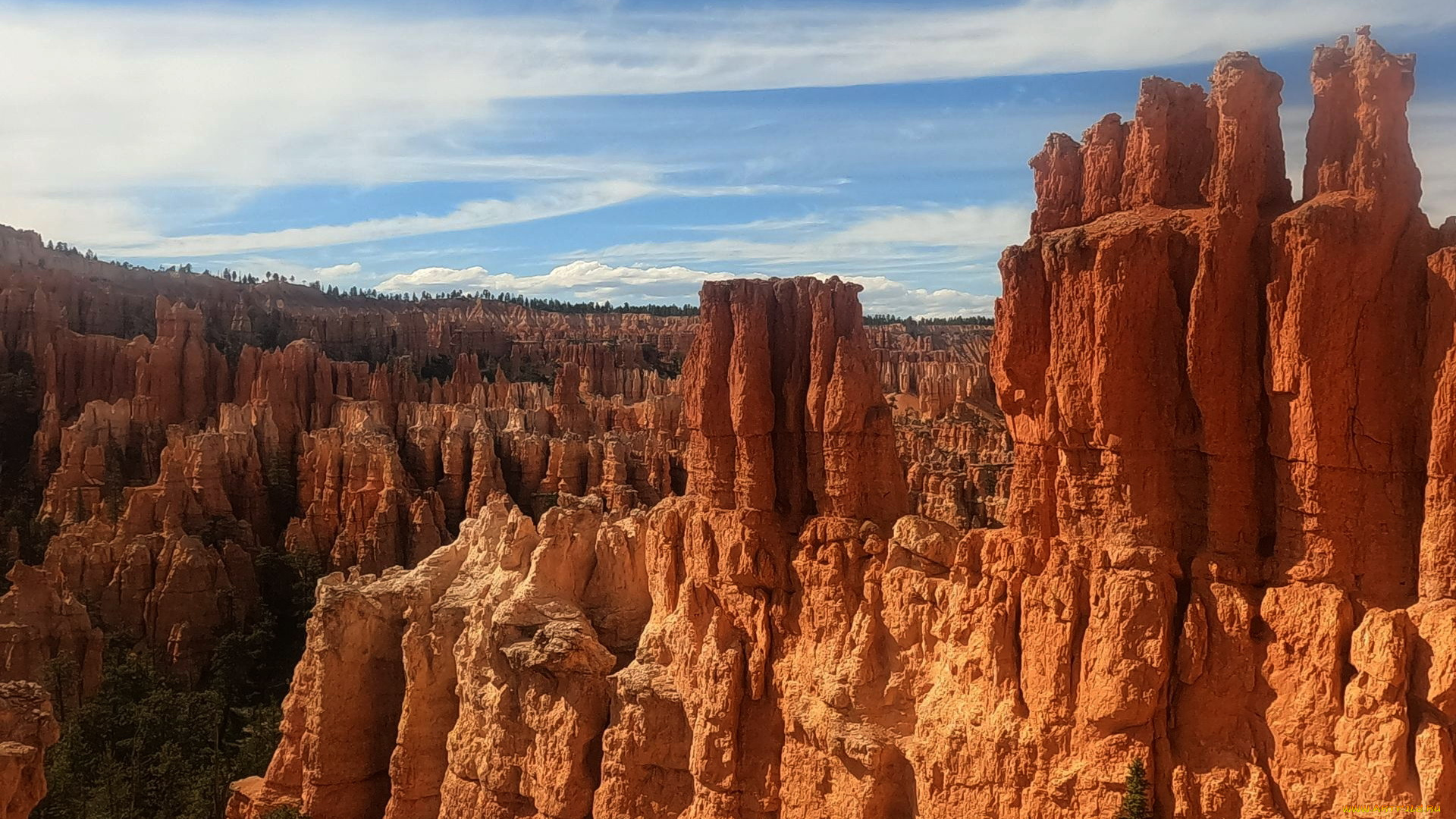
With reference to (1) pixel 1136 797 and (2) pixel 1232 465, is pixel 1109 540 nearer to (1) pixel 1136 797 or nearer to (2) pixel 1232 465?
(2) pixel 1232 465

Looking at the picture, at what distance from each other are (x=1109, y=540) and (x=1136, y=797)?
2.30 meters

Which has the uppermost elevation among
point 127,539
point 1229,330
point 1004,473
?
point 1229,330

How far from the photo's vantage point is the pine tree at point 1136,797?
28.9 feet

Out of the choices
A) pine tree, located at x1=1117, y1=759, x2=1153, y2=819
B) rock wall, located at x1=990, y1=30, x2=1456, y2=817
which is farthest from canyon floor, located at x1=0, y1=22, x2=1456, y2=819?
pine tree, located at x1=1117, y1=759, x2=1153, y2=819

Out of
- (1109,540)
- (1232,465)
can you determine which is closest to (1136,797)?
(1109,540)

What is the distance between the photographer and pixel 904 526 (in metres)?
11.6

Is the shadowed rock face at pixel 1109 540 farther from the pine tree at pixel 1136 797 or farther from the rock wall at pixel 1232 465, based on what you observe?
the pine tree at pixel 1136 797

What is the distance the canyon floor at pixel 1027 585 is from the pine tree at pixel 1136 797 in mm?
170

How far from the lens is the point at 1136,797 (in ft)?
28.9

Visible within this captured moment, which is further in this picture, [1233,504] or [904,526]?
[904,526]

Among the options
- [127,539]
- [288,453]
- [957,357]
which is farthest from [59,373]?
[957,357]

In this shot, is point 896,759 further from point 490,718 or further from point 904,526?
point 490,718

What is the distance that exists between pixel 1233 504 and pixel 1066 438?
1.58 m

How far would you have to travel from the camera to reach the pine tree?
8.80 meters
